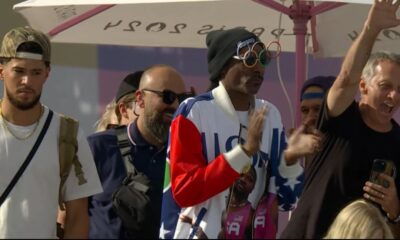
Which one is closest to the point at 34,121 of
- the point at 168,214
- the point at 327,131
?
the point at 168,214

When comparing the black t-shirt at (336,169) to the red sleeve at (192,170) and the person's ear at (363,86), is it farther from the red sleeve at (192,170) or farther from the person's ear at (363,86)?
the red sleeve at (192,170)

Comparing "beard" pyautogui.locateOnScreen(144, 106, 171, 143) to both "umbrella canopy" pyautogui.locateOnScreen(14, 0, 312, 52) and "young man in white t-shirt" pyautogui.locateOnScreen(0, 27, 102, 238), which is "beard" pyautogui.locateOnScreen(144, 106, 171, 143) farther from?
"umbrella canopy" pyautogui.locateOnScreen(14, 0, 312, 52)

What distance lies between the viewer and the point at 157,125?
473cm

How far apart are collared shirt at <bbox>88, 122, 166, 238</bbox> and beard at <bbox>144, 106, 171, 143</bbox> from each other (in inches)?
2.1

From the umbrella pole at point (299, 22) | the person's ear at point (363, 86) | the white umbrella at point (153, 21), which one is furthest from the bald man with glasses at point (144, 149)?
the white umbrella at point (153, 21)

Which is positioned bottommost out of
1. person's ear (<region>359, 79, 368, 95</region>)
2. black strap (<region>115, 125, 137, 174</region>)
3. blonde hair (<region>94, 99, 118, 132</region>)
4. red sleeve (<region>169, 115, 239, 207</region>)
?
blonde hair (<region>94, 99, 118, 132</region>)

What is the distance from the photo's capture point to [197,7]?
21.7 ft

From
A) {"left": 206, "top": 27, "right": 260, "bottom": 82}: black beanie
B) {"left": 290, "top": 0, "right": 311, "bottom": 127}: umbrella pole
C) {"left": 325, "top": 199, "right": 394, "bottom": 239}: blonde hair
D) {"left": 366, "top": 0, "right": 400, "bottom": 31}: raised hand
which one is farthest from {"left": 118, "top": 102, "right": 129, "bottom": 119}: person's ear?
{"left": 325, "top": 199, "right": 394, "bottom": 239}: blonde hair

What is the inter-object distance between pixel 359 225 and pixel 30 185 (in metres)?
1.27

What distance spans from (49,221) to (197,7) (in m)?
2.87

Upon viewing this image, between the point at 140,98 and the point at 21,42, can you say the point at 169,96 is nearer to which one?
the point at 140,98

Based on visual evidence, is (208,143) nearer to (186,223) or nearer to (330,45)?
(186,223)

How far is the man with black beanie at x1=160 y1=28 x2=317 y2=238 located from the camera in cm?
386

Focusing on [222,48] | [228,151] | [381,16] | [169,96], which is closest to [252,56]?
[222,48]
